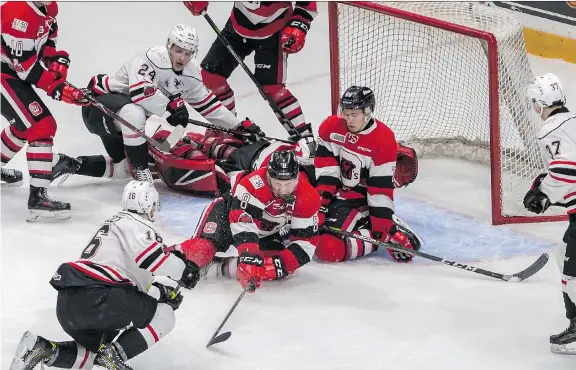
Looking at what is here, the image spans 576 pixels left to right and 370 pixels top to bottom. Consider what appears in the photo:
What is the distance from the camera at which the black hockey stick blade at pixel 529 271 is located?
3.94 metres

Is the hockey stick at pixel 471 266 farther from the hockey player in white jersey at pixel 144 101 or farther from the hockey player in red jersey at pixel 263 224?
the hockey player in white jersey at pixel 144 101

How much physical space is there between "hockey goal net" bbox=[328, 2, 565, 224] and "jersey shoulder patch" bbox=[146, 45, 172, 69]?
29.7 inches

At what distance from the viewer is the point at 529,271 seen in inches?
156

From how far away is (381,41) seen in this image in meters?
4.94

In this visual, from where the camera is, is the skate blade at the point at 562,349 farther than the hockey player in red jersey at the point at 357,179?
No

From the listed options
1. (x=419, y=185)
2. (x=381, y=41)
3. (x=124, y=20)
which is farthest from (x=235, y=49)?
(x=124, y=20)

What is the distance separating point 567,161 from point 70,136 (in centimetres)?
300

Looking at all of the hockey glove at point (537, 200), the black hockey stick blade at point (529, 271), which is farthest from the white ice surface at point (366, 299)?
the hockey glove at point (537, 200)

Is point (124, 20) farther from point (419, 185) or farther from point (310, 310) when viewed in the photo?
point (310, 310)

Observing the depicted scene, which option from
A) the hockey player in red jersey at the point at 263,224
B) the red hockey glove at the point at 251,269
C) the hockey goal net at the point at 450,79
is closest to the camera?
the red hockey glove at the point at 251,269

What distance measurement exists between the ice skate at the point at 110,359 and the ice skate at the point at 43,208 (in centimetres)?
140

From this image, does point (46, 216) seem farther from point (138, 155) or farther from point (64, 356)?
point (64, 356)

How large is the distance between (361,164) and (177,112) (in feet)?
3.27

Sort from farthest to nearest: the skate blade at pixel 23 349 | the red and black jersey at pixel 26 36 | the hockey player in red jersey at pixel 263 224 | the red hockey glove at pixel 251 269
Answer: the red and black jersey at pixel 26 36, the hockey player in red jersey at pixel 263 224, the red hockey glove at pixel 251 269, the skate blade at pixel 23 349
